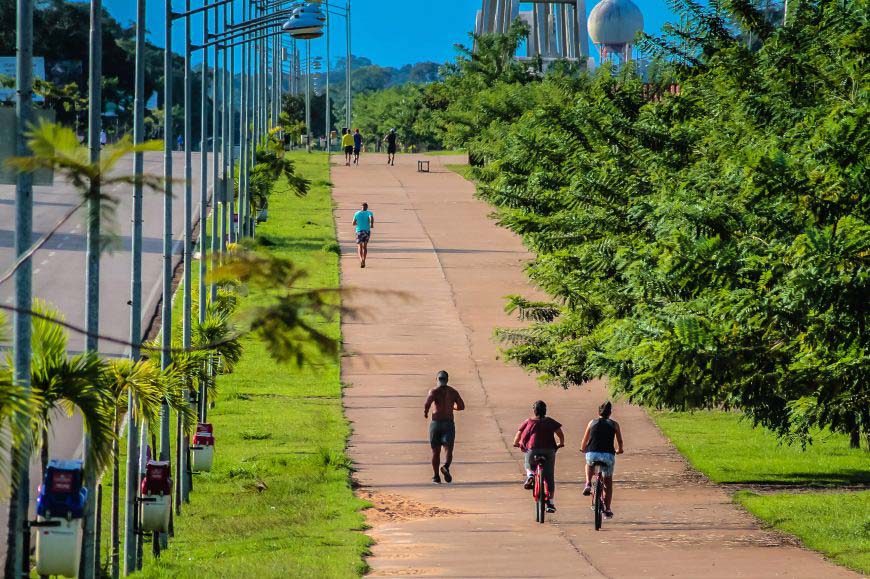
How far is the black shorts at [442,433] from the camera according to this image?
814 inches

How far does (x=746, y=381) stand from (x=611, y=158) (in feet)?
25.3

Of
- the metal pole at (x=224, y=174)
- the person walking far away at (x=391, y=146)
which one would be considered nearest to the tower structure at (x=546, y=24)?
the person walking far away at (x=391, y=146)

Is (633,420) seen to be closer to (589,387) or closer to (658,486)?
(589,387)

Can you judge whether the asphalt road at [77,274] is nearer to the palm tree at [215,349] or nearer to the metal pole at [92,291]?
the palm tree at [215,349]

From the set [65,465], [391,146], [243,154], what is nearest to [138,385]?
[65,465]

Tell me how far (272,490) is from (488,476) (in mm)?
3099

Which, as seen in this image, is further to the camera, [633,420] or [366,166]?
[366,166]

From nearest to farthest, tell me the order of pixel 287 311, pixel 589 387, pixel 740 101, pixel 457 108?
1. pixel 287 311
2. pixel 740 101
3. pixel 589 387
4. pixel 457 108

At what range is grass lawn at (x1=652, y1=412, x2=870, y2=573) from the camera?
18014mm

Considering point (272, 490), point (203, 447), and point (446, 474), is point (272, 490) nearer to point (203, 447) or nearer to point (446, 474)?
point (203, 447)

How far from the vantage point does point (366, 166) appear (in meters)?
78.0

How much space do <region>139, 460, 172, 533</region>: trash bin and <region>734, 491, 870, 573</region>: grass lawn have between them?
6.86m

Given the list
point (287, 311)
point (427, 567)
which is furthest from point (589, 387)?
point (287, 311)

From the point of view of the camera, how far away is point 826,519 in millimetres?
18922
